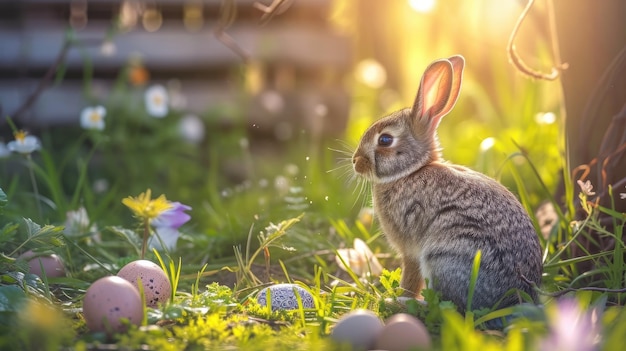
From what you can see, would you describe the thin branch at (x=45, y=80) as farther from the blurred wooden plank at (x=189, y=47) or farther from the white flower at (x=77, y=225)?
the blurred wooden plank at (x=189, y=47)

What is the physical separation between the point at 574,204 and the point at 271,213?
4.43 ft

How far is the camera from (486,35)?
6758 mm

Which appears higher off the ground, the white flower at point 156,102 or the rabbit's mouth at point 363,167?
the rabbit's mouth at point 363,167

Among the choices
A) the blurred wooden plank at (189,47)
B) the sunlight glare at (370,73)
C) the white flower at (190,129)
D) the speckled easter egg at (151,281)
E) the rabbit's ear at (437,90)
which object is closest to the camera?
the speckled easter egg at (151,281)

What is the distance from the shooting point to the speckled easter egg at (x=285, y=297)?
284 centimetres

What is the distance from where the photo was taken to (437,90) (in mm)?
3184

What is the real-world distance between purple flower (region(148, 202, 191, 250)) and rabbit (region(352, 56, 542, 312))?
740 mm

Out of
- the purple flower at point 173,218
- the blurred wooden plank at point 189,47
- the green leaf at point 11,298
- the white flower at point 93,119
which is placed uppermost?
the blurred wooden plank at point 189,47

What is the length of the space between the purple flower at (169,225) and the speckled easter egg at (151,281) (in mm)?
565

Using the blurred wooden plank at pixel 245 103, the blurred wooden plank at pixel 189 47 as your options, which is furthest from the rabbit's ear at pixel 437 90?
the blurred wooden plank at pixel 189 47

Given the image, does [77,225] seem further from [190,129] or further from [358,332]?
[190,129]

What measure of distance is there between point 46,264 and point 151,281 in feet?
2.32

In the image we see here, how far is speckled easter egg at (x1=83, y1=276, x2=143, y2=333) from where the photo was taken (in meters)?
2.39

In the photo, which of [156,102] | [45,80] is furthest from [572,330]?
[156,102]
